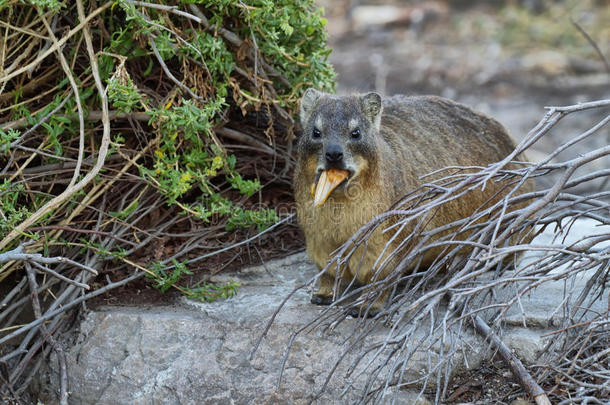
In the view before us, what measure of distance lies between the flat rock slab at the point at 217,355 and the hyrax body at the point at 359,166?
479 mm

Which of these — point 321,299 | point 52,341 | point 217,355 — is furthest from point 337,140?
point 52,341

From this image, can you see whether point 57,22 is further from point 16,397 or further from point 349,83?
point 349,83

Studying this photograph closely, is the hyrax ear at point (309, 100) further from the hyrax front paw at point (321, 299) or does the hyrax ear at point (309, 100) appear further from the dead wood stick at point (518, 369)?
the dead wood stick at point (518, 369)

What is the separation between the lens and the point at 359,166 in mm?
4895

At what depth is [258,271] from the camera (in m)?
5.80

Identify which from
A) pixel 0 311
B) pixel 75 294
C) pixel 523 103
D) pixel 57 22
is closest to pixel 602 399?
pixel 75 294

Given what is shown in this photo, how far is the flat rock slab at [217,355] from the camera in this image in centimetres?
470

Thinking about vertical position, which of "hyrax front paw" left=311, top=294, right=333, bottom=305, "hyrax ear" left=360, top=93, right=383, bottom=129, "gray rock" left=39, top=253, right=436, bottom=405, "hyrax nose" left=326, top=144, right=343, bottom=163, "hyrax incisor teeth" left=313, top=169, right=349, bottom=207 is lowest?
"gray rock" left=39, top=253, right=436, bottom=405

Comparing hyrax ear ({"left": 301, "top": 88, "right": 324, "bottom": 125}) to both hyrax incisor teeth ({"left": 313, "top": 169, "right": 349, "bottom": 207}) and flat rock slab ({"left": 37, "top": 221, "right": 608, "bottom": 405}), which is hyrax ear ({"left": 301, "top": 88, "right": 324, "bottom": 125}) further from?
flat rock slab ({"left": 37, "top": 221, "right": 608, "bottom": 405})

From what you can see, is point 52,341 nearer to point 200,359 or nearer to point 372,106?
point 200,359

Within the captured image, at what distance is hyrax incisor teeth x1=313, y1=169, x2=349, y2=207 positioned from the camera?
15.7 feet

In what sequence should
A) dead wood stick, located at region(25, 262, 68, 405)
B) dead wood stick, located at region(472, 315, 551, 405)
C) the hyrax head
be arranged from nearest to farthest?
dead wood stick, located at region(472, 315, 551, 405)
dead wood stick, located at region(25, 262, 68, 405)
the hyrax head

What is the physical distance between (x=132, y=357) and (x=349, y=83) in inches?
328

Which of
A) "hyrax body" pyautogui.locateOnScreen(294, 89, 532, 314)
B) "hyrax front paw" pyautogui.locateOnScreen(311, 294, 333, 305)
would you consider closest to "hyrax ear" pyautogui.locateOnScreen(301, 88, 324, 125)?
"hyrax body" pyautogui.locateOnScreen(294, 89, 532, 314)
